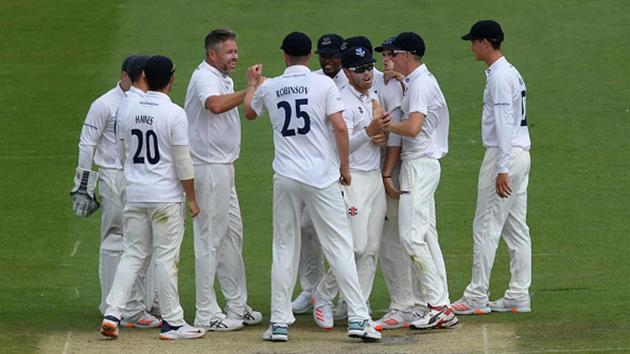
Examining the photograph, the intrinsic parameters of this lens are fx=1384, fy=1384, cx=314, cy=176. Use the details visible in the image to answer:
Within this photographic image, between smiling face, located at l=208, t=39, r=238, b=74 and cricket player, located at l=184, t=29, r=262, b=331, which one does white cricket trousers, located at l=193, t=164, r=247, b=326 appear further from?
smiling face, located at l=208, t=39, r=238, b=74

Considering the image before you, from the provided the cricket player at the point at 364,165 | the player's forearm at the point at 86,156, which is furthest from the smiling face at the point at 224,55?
Result: the player's forearm at the point at 86,156

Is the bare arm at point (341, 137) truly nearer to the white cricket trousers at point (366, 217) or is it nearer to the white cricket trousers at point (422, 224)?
the white cricket trousers at point (366, 217)

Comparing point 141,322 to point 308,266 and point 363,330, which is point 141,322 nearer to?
point 308,266

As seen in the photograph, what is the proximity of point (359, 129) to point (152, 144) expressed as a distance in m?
1.75

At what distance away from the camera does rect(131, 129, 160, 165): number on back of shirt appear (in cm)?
1120

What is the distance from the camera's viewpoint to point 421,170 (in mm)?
11758

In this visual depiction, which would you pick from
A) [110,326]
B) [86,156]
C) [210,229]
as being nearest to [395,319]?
[210,229]

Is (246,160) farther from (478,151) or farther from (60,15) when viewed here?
(60,15)

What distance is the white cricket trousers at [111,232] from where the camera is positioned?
12.2m

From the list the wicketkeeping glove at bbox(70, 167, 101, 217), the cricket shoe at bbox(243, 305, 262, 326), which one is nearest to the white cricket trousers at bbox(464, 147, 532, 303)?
the cricket shoe at bbox(243, 305, 262, 326)

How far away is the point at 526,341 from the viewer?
1105 cm

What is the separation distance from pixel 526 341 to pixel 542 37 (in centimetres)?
1278

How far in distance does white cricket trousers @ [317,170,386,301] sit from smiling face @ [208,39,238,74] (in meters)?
1.41

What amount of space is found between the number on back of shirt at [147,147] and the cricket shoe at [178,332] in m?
1.36
